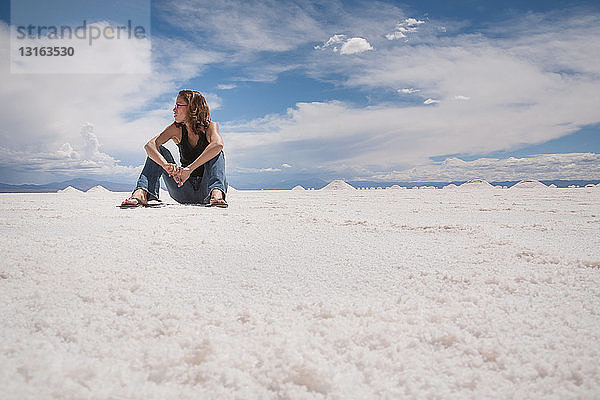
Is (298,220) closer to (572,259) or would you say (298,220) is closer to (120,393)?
(572,259)

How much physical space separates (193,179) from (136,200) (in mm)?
639

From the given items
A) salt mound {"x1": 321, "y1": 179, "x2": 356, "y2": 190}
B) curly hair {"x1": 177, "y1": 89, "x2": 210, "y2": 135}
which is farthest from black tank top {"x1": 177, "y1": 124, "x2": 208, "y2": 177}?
salt mound {"x1": 321, "y1": 179, "x2": 356, "y2": 190}

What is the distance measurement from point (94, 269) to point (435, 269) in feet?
3.27

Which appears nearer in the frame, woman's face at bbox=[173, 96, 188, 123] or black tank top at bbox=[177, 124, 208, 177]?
woman's face at bbox=[173, 96, 188, 123]

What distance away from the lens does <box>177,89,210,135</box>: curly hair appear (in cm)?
340

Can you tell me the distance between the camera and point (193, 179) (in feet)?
12.1

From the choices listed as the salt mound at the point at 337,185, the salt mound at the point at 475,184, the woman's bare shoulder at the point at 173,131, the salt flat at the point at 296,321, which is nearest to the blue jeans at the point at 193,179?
the woman's bare shoulder at the point at 173,131

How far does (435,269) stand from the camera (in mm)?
1188

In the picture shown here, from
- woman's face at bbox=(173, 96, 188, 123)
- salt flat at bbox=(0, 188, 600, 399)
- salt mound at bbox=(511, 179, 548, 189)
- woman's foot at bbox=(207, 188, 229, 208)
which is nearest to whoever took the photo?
salt flat at bbox=(0, 188, 600, 399)

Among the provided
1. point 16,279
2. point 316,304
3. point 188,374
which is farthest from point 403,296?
point 16,279

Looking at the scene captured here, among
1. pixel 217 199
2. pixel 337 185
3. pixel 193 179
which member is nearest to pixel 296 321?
pixel 217 199

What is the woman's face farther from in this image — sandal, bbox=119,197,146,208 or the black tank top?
sandal, bbox=119,197,146,208

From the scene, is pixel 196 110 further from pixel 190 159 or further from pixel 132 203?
pixel 132 203

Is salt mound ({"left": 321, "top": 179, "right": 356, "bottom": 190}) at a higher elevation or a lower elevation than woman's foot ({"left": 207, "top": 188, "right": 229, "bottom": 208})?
higher
